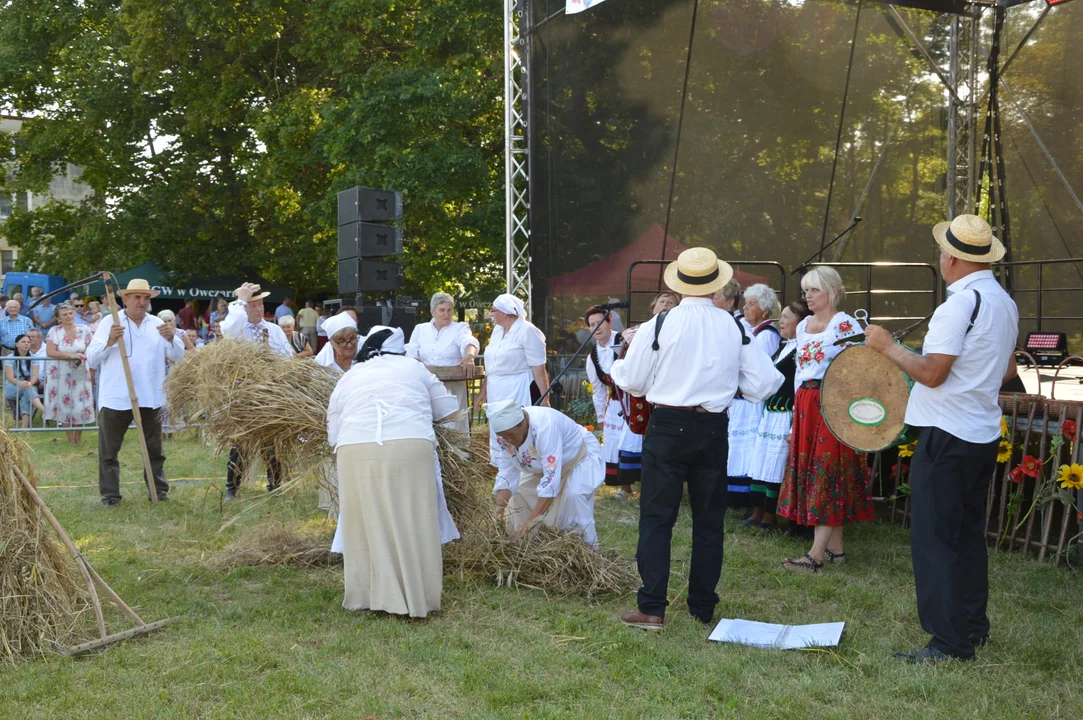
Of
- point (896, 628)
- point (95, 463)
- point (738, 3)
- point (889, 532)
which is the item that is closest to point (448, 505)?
point (896, 628)

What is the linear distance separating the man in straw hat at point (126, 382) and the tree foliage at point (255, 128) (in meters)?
9.47

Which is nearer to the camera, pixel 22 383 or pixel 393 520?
pixel 393 520

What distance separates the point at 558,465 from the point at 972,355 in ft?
7.26

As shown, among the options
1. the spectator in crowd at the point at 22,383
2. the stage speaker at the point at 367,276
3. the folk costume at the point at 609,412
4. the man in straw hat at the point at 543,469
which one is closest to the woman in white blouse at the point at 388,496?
the man in straw hat at the point at 543,469

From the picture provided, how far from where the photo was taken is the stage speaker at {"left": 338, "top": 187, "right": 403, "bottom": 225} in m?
9.43

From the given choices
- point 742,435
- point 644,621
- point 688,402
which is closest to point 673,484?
point 688,402

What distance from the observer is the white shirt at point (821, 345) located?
5770mm

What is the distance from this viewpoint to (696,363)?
4.50m

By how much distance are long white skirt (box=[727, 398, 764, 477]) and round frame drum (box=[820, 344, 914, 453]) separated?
1.94 m

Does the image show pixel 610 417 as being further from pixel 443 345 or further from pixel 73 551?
pixel 73 551

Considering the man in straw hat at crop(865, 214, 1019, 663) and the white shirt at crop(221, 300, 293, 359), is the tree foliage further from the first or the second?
the man in straw hat at crop(865, 214, 1019, 663)

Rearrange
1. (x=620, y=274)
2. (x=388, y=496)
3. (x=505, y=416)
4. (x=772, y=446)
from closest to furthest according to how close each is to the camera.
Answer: (x=388, y=496) < (x=505, y=416) < (x=772, y=446) < (x=620, y=274)

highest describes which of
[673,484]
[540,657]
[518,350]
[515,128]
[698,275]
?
[515,128]

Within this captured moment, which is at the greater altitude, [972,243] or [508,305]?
[972,243]
